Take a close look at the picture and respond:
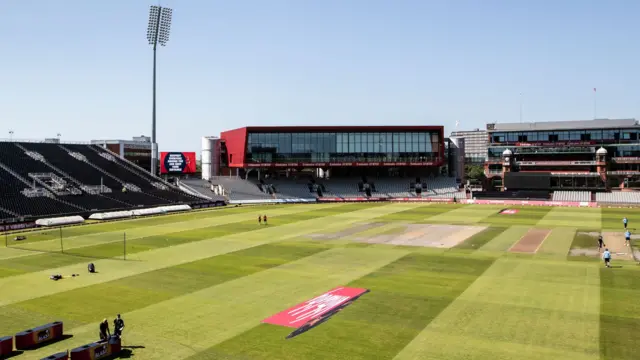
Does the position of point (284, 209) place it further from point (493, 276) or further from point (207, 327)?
point (207, 327)

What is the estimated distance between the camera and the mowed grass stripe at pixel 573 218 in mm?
68312

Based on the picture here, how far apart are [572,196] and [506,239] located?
199ft

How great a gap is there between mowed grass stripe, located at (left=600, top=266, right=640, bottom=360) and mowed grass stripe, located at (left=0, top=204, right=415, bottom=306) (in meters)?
30.6

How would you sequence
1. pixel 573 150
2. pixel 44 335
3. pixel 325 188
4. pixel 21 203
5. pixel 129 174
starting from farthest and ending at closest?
1. pixel 325 188
2. pixel 573 150
3. pixel 129 174
4. pixel 21 203
5. pixel 44 335

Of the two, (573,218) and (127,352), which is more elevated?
(573,218)

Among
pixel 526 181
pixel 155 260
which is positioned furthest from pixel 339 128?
pixel 155 260

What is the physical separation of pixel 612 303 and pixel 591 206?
7651 cm

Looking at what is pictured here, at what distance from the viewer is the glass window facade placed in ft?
381

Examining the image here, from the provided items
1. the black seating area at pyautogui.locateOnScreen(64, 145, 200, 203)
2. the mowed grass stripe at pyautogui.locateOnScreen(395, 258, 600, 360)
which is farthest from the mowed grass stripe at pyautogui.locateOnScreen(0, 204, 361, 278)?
the mowed grass stripe at pyautogui.locateOnScreen(395, 258, 600, 360)

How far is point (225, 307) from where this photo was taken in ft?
96.2

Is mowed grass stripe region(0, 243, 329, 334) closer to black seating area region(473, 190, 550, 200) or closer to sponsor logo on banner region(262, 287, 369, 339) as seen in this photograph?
sponsor logo on banner region(262, 287, 369, 339)

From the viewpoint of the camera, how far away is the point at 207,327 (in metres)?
25.9

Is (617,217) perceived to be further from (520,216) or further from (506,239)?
(506,239)

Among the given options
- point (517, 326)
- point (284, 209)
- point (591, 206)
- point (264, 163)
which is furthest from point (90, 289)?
point (591, 206)
